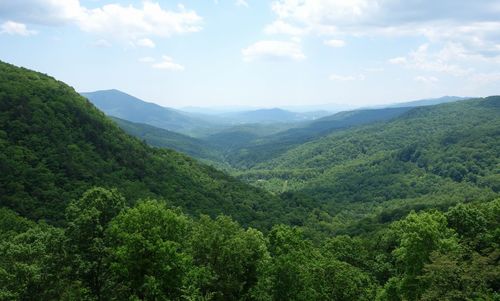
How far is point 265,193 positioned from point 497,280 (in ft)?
444

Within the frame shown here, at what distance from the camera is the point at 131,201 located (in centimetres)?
9312

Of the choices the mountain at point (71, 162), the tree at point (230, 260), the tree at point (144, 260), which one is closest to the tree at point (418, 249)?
the tree at point (230, 260)

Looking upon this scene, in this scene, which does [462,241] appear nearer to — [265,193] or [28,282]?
[28,282]

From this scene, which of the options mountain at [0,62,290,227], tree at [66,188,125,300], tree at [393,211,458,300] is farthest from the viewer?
mountain at [0,62,290,227]

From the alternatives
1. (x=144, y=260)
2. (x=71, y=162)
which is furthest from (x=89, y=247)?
(x=71, y=162)

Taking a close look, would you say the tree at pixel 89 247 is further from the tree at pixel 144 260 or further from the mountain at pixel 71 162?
the mountain at pixel 71 162

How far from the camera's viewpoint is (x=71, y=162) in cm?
9300

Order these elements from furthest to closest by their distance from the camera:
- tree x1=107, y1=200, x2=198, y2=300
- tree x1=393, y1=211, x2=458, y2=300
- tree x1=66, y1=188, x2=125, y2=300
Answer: tree x1=393, y1=211, x2=458, y2=300 < tree x1=66, y1=188, x2=125, y2=300 < tree x1=107, y1=200, x2=198, y2=300

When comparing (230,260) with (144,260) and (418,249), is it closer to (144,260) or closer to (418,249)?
(144,260)

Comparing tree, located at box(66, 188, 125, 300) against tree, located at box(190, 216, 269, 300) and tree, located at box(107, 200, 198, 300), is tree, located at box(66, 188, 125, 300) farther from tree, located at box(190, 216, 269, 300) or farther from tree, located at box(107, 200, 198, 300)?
tree, located at box(190, 216, 269, 300)

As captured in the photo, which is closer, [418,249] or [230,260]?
[230,260]

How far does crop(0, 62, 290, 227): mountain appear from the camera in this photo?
79.3 metres

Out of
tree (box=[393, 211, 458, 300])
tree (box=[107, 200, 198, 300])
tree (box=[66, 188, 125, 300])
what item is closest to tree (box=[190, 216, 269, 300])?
tree (box=[107, 200, 198, 300])

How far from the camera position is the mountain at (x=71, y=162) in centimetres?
7931
